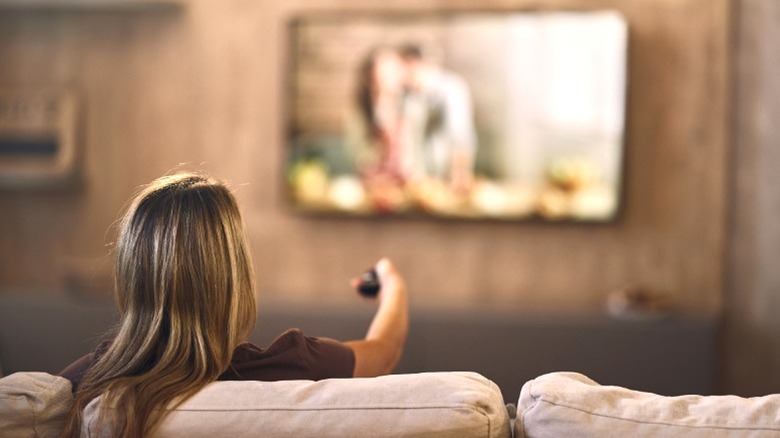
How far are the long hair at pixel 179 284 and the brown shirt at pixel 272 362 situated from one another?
0.04 meters

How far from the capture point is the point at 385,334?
81.8 inches

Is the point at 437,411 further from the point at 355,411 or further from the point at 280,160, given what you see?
the point at 280,160

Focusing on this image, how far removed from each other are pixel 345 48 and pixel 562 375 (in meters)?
3.25

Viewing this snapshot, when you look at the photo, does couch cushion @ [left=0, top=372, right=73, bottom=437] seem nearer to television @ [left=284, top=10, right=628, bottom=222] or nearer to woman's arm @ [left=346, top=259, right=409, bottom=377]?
woman's arm @ [left=346, top=259, right=409, bottom=377]

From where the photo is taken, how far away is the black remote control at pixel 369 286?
2.28 meters

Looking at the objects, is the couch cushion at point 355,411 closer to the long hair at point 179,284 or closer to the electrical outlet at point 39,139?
the long hair at point 179,284

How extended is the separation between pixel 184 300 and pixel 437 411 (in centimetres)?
48

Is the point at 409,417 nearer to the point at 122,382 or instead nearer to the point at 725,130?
the point at 122,382

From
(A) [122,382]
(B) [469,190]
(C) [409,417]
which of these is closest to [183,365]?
(A) [122,382]

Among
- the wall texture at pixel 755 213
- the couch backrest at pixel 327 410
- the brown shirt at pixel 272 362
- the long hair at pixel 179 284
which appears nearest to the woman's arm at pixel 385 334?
the brown shirt at pixel 272 362

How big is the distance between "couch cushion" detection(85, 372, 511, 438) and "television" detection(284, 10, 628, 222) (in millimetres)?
3014

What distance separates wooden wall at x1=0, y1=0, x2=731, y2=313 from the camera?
426 centimetres

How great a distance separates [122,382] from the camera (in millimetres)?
1455

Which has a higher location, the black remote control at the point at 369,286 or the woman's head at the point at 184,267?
the woman's head at the point at 184,267
